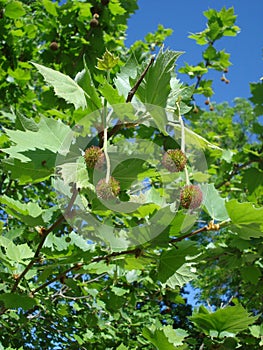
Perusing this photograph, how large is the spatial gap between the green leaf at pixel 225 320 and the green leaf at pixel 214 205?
1.75 ft

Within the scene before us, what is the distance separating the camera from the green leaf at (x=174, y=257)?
142 cm

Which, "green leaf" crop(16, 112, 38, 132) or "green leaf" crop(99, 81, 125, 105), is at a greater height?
"green leaf" crop(99, 81, 125, 105)

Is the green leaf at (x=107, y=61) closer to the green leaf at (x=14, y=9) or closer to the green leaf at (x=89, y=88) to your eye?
the green leaf at (x=89, y=88)

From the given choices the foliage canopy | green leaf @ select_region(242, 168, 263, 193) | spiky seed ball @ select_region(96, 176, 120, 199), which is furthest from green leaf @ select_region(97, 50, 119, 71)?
green leaf @ select_region(242, 168, 263, 193)

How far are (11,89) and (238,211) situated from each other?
3073 mm

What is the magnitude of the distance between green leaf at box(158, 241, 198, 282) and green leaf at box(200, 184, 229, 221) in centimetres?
23

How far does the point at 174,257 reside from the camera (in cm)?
144

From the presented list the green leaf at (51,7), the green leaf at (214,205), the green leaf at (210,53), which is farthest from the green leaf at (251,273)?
the green leaf at (51,7)

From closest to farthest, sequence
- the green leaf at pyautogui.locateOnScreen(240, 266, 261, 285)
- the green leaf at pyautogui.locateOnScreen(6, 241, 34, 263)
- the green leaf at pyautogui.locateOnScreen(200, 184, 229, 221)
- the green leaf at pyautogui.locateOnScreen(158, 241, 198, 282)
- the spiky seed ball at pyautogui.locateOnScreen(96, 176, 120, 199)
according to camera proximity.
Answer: the spiky seed ball at pyautogui.locateOnScreen(96, 176, 120, 199), the green leaf at pyautogui.locateOnScreen(158, 241, 198, 282), the green leaf at pyautogui.locateOnScreen(200, 184, 229, 221), the green leaf at pyautogui.locateOnScreen(6, 241, 34, 263), the green leaf at pyautogui.locateOnScreen(240, 266, 261, 285)

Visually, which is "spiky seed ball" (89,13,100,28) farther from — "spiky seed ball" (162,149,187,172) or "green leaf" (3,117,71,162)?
"spiky seed ball" (162,149,187,172)

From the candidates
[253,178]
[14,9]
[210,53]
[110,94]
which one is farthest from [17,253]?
[210,53]

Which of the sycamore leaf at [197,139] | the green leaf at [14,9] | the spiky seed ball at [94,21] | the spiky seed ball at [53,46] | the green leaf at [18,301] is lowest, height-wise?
the green leaf at [18,301]

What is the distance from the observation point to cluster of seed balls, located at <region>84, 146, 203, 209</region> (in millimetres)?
1119

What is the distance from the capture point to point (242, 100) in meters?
23.9
